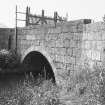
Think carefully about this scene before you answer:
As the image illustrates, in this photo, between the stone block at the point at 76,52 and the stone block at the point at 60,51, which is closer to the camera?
the stone block at the point at 76,52

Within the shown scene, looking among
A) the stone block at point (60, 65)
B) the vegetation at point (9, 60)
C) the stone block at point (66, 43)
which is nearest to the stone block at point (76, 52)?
the stone block at point (66, 43)

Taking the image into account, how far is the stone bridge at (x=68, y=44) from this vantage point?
5344 mm

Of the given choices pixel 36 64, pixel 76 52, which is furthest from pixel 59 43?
Result: pixel 36 64

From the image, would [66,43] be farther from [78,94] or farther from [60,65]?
[78,94]

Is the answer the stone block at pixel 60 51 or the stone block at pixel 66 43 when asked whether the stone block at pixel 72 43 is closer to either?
the stone block at pixel 66 43

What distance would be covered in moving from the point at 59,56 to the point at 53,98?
2931 mm

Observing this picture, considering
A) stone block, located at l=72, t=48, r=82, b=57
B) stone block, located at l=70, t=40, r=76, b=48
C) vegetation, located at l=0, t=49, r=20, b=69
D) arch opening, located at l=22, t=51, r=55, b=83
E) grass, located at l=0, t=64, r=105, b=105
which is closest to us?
grass, located at l=0, t=64, r=105, b=105

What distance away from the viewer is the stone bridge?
5344 millimetres

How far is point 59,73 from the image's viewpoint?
7.04 meters

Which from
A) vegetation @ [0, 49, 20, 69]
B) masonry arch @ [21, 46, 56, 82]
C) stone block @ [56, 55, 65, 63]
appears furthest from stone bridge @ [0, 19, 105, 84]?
vegetation @ [0, 49, 20, 69]

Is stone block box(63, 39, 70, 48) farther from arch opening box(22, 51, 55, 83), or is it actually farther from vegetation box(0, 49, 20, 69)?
vegetation box(0, 49, 20, 69)

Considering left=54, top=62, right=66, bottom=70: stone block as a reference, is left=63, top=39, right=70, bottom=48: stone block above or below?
above

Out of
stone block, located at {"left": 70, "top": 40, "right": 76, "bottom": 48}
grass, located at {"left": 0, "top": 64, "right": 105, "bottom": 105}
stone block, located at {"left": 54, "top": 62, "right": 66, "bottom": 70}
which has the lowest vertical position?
grass, located at {"left": 0, "top": 64, "right": 105, "bottom": 105}

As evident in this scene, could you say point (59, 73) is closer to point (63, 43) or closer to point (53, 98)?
point (63, 43)
